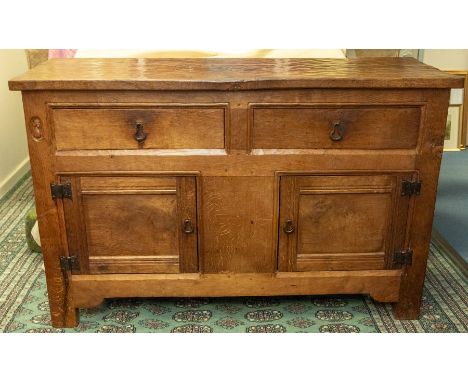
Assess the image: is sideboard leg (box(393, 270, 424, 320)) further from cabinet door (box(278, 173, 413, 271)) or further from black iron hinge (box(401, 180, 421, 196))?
black iron hinge (box(401, 180, 421, 196))

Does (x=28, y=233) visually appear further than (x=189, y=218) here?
Yes

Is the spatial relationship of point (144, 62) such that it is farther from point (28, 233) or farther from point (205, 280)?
point (28, 233)

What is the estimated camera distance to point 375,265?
1540 millimetres

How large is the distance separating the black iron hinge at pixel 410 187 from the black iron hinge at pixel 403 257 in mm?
187

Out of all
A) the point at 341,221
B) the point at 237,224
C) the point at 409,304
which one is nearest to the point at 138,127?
the point at 237,224

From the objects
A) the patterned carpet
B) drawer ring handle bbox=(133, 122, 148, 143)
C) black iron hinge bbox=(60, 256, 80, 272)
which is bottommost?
the patterned carpet

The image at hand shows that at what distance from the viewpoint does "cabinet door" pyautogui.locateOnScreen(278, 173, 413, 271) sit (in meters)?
1.45

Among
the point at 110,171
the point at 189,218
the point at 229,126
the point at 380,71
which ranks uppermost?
the point at 380,71

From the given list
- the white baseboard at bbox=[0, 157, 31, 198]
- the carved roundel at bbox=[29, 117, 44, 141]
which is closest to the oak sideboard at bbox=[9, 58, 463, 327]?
the carved roundel at bbox=[29, 117, 44, 141]

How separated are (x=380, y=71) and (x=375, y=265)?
578mm

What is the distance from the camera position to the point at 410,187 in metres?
1.44

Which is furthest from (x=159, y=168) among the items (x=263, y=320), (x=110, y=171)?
(x=263, y=320)

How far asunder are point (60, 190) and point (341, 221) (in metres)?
0.81

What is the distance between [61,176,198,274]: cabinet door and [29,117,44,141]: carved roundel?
13 cm
